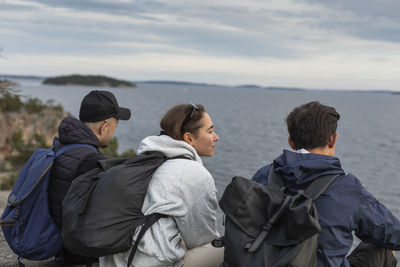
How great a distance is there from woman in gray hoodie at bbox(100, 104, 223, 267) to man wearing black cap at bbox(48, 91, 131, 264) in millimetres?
809

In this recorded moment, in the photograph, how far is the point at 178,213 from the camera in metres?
2.89

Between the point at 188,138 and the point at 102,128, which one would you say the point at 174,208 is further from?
the point at 102,128

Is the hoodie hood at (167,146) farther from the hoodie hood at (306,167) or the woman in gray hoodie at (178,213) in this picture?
the hoodie hood at (306,167)

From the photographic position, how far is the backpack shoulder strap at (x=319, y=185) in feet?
8.67

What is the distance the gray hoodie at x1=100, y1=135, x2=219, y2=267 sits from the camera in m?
2.86

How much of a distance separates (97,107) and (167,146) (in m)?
1.23

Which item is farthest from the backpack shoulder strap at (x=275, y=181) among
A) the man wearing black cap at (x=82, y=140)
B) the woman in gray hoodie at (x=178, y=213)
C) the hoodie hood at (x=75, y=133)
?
the hoodie hood at (x=75, y=133)

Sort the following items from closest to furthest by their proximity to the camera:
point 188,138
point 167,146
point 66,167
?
1. point 167,146
2. point 188,138
3. point 66,167

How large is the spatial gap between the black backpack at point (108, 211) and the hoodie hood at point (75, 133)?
987 mm

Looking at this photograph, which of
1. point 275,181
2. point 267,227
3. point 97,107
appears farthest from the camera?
point 97,107

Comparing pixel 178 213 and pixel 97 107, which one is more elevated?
pixel 97 107

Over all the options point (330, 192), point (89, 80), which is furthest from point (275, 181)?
point (89, 80)

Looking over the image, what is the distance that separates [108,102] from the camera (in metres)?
4.08

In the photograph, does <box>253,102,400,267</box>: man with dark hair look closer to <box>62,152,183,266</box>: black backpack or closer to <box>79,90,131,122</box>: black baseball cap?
<box>62,152,183,266</box>: black backpack
